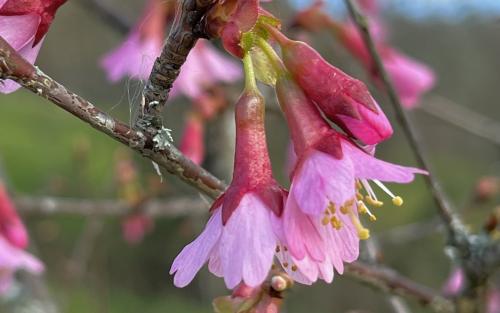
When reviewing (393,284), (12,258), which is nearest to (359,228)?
(393,284)

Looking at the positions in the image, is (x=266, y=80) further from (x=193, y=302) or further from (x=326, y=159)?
(x=193, y=302)

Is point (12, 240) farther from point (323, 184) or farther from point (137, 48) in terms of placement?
point (323, 184)

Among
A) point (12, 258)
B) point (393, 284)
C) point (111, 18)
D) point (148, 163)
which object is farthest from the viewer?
point (148, 163)

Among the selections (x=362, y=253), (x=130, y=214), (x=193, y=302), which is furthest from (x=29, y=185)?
(x=362, y=253)

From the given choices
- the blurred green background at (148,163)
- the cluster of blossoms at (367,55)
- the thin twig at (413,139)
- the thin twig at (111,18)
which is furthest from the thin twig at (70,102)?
the blurred green background at (148,163)

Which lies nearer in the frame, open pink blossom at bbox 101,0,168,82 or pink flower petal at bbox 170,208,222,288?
pink flower petal at bbox 170,208,222,288

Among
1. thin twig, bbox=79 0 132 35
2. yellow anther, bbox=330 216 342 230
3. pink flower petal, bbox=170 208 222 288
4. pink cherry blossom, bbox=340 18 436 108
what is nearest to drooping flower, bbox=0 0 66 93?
pink flower petal, bbox=170 208 222 288

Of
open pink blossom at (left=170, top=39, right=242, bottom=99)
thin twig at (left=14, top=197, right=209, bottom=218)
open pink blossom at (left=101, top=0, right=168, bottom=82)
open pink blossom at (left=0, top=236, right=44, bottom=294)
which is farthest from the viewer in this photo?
thin twig at (left=14, top=197, right=209, bottom=218)

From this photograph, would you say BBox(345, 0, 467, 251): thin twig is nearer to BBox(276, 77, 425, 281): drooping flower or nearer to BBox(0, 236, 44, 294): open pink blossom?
BBox(276, 77, 425, 281): drooping flower
